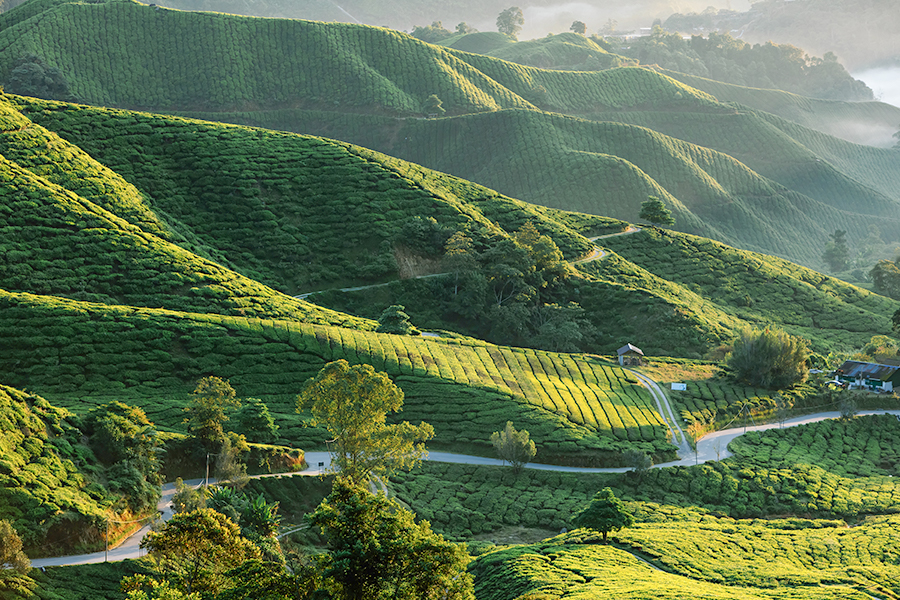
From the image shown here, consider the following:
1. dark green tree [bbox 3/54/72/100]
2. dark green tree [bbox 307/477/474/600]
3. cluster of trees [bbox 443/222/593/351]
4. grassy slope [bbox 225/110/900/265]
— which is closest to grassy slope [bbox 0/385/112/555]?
dark green tree [bbox 307/477/474/600]

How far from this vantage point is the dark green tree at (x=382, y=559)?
21.8 m

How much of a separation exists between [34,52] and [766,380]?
127 metres

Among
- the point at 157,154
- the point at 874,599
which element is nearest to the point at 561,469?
the point at 874,599

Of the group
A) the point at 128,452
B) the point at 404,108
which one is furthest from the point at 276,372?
the point at 404,108

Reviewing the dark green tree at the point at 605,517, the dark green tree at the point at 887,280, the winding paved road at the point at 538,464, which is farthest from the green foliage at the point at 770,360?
the dark green tree at the point at 887,280

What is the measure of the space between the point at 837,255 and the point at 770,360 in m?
104

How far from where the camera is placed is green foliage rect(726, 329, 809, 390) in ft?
221

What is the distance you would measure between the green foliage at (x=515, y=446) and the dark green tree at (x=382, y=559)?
91.8 ft

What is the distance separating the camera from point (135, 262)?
6756 cm

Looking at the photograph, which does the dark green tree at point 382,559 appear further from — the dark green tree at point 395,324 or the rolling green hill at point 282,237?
the dark green tree at point 395,324

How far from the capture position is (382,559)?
72.8 ft

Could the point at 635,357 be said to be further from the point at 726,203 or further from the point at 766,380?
the point at 726,203

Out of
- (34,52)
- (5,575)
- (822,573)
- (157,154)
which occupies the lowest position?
(822,573)

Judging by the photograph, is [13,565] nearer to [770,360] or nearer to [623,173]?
[770,360]
